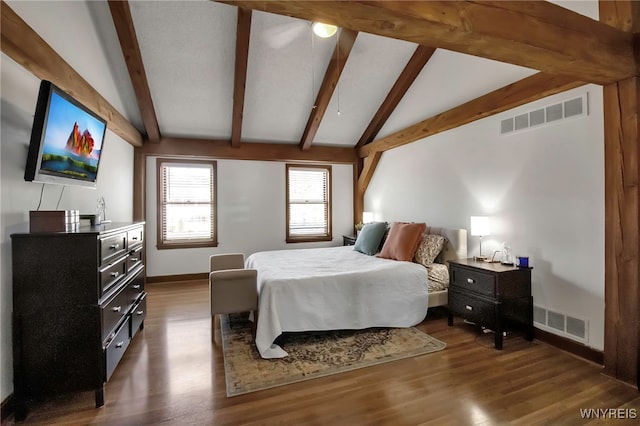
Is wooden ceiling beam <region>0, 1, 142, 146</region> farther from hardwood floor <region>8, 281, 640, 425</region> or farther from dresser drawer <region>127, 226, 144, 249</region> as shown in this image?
hardwood floor <region>8, 281, 640, 425</region>

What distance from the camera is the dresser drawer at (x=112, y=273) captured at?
2.02 meters

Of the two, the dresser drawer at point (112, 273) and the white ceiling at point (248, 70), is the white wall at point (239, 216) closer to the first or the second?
the white ceiling at point (248, 70)

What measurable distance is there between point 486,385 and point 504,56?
2.29 meters

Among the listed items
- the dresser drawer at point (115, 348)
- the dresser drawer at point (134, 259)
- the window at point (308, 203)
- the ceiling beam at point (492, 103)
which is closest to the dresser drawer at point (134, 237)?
the dresser drawer at point (134, 259)

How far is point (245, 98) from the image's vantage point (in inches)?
180

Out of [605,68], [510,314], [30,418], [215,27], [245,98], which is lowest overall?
[30,418]

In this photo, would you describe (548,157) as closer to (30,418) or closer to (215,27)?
(215,27)

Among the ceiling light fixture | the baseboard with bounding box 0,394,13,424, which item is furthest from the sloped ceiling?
the baseboard with bounding box 0,394,13,424

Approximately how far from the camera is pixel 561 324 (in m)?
→ 2.76

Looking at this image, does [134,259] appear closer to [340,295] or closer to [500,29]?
[340,295]

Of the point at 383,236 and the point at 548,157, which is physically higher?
the point at 548,157

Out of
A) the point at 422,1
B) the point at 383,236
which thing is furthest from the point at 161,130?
the point at 422,1

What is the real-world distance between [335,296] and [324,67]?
312cm

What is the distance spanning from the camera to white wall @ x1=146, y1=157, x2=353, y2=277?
526cm
